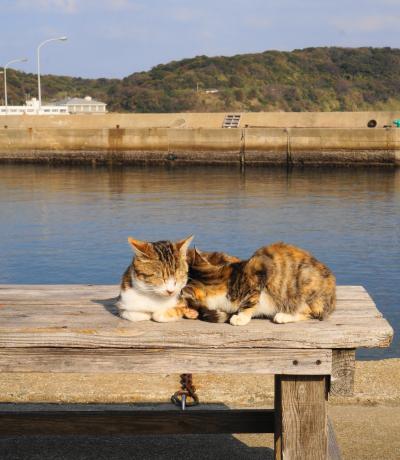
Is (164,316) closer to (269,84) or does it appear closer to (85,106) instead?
(85,106)

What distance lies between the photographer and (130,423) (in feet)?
15.4

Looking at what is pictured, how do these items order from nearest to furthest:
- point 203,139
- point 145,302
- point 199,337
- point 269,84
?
1. point 199,337
2. point 145,302
3. point 203,139
4. point 269,84

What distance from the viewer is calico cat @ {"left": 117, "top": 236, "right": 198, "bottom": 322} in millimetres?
3871

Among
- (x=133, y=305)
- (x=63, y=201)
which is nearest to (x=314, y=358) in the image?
(x=133, y=305)

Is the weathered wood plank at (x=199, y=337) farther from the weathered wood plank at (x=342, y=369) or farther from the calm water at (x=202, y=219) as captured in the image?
the calm water at (x=202, y=219)

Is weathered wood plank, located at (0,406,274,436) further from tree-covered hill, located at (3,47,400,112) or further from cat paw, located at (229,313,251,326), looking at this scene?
tree-covered hill, located at (3,47,400,112)

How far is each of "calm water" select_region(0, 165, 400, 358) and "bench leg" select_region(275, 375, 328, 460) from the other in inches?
291

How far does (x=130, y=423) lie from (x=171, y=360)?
1189mm

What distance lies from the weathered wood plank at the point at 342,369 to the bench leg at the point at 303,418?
0.22 feet

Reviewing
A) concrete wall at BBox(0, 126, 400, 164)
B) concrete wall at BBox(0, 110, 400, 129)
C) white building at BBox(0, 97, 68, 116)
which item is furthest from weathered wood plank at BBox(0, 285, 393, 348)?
white building at BBox(0, 97, 68, 116)

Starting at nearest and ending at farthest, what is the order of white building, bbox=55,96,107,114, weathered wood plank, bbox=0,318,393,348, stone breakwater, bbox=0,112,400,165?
weathered wood plank, bbox=0,318,393,348
stone breakwater, bbox=0,112,400,165
white building, bbox=55,96,107,114

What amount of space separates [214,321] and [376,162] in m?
42.0

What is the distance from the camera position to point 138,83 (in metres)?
118

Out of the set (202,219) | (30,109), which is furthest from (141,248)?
(30,109)
